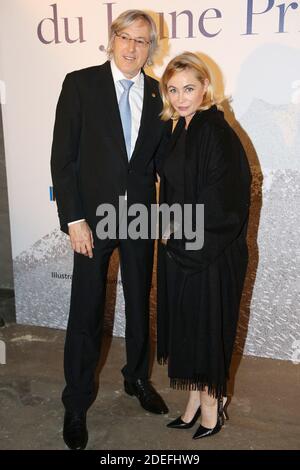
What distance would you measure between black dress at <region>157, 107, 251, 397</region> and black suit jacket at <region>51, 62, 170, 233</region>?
0.58 ft

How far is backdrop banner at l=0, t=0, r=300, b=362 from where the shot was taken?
2.70 metres

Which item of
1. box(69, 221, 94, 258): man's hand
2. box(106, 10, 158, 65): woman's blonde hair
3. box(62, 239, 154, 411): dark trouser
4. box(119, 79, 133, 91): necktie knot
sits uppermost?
box(106, 10, 158, 65): woman's blonde hair

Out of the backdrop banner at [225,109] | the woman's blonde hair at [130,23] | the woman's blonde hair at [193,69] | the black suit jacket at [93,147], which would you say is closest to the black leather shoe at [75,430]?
the black suit jacket at [93,147]

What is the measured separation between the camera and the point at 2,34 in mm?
3094

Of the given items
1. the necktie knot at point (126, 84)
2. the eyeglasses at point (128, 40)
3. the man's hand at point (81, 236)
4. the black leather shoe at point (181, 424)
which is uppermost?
the eyeglasses at point (128, 40)

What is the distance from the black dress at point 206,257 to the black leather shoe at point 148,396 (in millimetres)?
297

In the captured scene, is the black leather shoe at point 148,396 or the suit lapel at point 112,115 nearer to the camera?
the suit lapel at point 112,115

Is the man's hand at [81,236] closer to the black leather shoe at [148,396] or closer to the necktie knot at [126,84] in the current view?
the necktie knot at [126,84]

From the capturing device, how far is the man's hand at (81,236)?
2.21m

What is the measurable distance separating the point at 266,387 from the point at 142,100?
162cm

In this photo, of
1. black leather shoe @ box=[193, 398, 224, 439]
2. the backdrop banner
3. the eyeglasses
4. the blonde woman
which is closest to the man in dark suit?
the eyeglasses

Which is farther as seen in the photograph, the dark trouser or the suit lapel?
the dark trouser

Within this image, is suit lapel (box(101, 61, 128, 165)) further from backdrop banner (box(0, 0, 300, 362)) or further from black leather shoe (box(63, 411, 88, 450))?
black leather shoe (box(63, 411, 88, 450))
